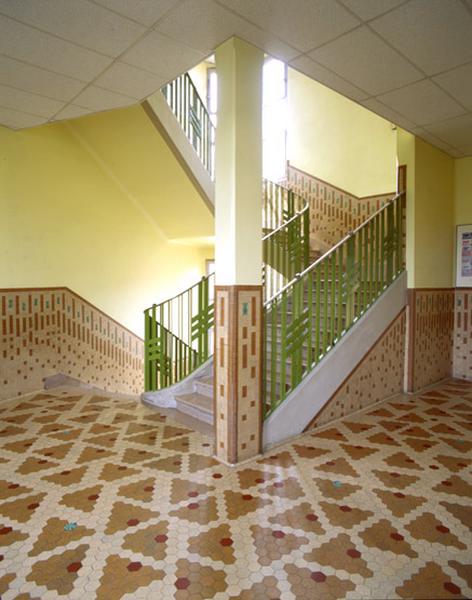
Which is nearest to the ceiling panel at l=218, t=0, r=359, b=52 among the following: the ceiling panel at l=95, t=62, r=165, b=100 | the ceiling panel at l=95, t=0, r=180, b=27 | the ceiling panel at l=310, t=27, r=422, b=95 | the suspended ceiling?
the suspended ceiling

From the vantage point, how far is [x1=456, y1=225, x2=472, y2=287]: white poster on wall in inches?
239

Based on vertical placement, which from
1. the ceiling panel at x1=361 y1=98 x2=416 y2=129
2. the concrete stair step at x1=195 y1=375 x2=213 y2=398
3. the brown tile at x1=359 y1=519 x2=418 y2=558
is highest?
the ceiling panel at x1=361 y1=98 x2=416 y2=129

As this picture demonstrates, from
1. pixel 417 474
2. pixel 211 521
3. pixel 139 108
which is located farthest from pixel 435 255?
pixel 211 521

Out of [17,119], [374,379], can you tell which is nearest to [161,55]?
[17,119]

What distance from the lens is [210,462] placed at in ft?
11.1

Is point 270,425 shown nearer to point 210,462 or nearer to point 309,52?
point 210,462

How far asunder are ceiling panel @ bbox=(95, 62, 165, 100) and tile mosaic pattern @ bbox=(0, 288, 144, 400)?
9.40 ft

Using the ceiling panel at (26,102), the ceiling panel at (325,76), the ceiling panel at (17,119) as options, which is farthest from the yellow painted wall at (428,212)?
the ceiling panel at (17,119)

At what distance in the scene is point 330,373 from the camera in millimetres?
4242

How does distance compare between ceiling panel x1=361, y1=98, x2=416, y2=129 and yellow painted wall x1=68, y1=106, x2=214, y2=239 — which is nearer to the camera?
ceiling panel x1=361, y1=98, x2=416, y2=129

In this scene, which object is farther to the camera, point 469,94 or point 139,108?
point 139,108

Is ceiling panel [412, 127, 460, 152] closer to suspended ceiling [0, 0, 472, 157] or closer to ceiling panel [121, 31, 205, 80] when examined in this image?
suspended ceiling [0, 0, 472, 157]

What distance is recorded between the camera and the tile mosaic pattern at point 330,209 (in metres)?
7.33

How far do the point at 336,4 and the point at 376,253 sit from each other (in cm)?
289
